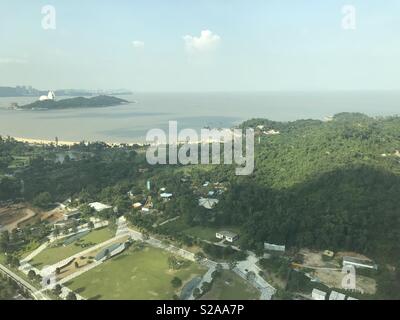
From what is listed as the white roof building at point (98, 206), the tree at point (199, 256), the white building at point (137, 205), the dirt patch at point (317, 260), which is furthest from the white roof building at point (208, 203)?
the dirt patch at point (317, 260)

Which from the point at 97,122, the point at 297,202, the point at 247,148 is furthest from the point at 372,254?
the point at 97,122

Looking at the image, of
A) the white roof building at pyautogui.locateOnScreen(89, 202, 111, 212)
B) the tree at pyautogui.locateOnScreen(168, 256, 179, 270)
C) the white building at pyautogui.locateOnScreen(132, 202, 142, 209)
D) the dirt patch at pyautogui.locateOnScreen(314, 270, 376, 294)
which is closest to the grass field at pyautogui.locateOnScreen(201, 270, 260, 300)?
the tree at pyautogui.locateOnScreen(168, 256, 179, 270)

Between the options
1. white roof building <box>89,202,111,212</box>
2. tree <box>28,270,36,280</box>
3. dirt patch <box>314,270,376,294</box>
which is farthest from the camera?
white roof building <box>89,202,111,212</box>

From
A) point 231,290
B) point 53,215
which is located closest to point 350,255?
point 231,290

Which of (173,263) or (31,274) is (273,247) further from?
(31,274)

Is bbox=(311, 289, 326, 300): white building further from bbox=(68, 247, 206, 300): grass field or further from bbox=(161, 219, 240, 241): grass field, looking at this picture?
bbox=(161, 219, 240, 241): grass field
